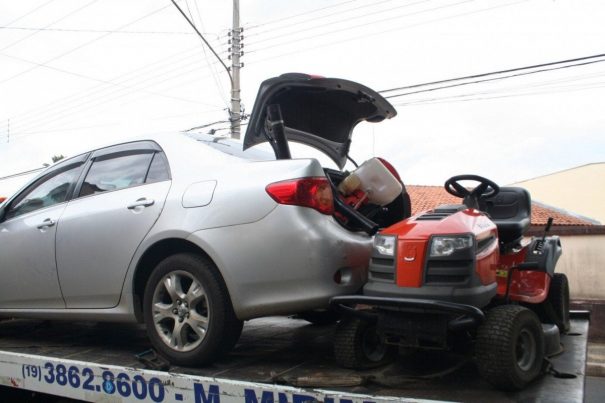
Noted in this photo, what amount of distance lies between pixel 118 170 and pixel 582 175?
4293 centimetres

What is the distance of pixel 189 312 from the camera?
3.04 meters

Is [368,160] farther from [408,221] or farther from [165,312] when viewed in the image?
[165,312]

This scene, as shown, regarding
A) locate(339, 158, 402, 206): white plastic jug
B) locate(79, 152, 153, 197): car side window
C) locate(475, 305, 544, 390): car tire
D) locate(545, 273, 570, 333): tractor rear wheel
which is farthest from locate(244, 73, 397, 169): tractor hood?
locate(475, 305, 544, 390): car tire

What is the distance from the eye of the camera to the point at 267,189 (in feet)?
9.49

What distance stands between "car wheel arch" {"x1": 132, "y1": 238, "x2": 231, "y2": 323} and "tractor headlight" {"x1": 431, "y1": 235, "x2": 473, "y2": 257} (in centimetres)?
127

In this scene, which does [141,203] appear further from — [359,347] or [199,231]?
[359,347]

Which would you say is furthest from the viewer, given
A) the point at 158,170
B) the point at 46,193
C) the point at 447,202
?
the point at 447,202

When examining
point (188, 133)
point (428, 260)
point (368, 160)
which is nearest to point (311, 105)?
point (368, 160)

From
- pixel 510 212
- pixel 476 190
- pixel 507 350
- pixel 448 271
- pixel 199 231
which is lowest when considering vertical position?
pixel 507 350

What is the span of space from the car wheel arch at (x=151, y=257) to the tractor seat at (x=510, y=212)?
1.69m

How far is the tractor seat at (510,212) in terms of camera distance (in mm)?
3203

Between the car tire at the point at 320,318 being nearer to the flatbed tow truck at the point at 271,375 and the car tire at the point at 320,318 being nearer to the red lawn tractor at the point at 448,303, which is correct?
the flatbed tow truck at the point at 271,375

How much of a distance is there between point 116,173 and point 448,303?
2390 mm

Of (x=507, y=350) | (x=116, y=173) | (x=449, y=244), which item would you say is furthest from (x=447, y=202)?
(x=507, y=350)
